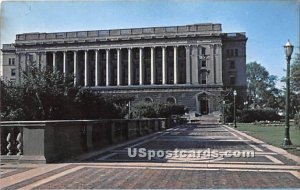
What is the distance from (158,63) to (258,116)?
129 feet

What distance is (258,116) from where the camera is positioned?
240 ft

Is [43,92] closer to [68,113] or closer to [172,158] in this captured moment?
[68,113]

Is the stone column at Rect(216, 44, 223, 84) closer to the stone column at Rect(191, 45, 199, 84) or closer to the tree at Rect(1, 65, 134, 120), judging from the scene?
the stone column at Rect(191, 45, 199, 84)

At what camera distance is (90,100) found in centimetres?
2081

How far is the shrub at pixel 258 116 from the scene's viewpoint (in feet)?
233

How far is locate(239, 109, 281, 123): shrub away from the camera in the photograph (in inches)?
2798

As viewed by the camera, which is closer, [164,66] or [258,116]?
[258,116]

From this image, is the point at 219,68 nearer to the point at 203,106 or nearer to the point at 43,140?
the point at 203,106

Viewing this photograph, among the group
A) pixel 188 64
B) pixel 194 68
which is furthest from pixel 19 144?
pixel 188 64

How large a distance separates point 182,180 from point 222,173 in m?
1.34

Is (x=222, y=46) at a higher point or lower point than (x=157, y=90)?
higher

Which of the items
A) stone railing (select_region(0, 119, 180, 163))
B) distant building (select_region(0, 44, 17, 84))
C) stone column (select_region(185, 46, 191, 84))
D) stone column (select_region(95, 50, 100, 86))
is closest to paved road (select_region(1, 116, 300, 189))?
stone railing (select_region(0, 119, 180, 163))

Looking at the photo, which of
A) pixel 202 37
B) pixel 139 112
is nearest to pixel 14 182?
pixel 139 112

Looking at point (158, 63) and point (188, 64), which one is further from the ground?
point (158, 63)
